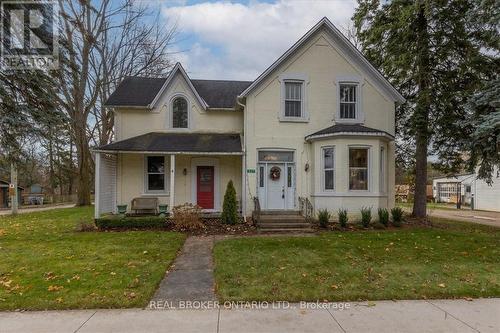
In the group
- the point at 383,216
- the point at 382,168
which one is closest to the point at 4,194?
the point at 382,168

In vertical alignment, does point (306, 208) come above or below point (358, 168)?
below

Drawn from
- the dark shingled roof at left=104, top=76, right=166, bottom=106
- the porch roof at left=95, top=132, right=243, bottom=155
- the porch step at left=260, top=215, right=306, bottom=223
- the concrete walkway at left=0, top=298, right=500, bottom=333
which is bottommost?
the concrete walkway at left=0, top=298, right=500, bottom=333

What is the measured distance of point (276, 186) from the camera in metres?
14.2

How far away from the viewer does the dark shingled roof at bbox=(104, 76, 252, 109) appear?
50.0 ft

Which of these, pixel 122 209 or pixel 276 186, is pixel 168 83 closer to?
pixel 122 209

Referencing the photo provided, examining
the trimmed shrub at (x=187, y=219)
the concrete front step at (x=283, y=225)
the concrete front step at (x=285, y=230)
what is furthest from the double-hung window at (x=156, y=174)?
the concrete front step at (x=285, y=230)

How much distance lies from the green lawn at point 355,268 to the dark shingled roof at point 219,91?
7588mm

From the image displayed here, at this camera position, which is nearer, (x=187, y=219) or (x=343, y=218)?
(x=187, y=219)

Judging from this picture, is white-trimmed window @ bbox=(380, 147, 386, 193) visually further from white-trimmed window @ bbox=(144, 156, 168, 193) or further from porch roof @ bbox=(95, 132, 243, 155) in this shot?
white-trimmed window @ bbox=(144, 156, 168, 193)

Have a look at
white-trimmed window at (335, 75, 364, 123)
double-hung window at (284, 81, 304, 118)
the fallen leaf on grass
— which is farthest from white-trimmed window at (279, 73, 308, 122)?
the fallen leaf on grass

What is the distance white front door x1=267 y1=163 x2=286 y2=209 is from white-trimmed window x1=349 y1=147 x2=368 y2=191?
2.79 meters

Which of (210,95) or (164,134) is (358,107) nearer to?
(210,95)

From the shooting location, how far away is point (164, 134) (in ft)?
49.6

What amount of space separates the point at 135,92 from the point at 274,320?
45.3 ft
